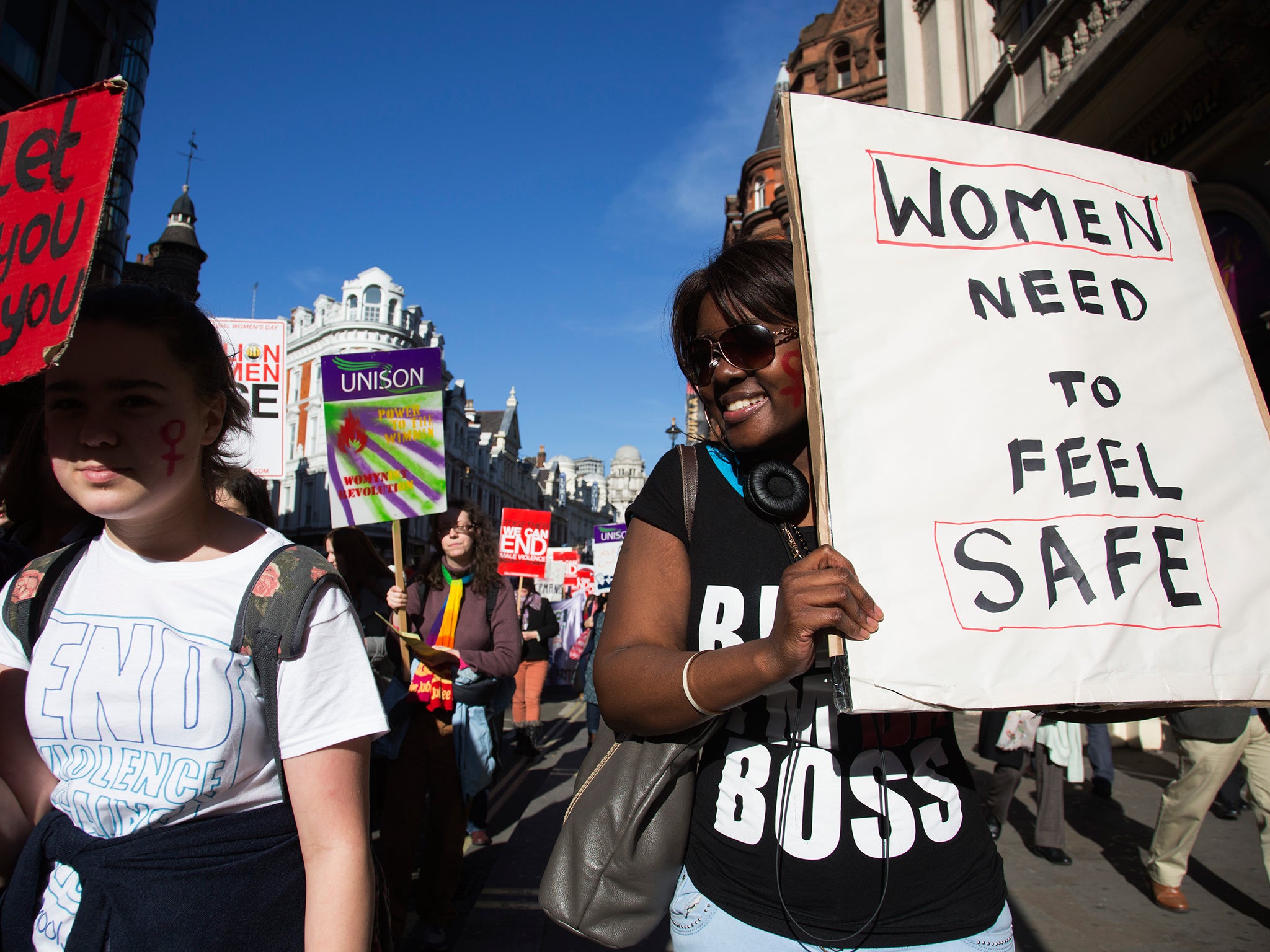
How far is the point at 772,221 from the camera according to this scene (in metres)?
27.8

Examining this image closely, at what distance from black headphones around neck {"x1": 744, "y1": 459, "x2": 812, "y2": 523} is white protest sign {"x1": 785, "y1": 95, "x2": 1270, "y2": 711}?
0.26 metres

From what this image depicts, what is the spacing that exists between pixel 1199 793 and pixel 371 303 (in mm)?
48425

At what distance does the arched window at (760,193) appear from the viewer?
96.8ft

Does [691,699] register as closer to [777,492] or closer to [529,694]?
[777,492]

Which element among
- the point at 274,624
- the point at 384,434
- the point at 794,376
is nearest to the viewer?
the point at 274,624

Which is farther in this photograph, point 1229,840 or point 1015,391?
point 1229,840

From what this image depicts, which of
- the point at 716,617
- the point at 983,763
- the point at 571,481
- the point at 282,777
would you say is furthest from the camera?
the point at 571,481

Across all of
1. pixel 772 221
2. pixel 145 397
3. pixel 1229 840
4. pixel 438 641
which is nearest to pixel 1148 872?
pixel 1229 840

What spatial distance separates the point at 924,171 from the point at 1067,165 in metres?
0.37

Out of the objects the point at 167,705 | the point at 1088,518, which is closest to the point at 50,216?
the point at 167,705

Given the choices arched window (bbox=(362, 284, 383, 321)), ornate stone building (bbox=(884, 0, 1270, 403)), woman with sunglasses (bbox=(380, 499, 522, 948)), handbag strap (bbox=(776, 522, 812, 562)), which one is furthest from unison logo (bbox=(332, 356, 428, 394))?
arched window (bbox=(362, 284, 383, 321))

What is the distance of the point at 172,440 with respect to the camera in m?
1.39

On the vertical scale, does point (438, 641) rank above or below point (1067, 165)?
below

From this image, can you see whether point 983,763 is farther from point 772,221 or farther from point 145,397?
point 772,221
